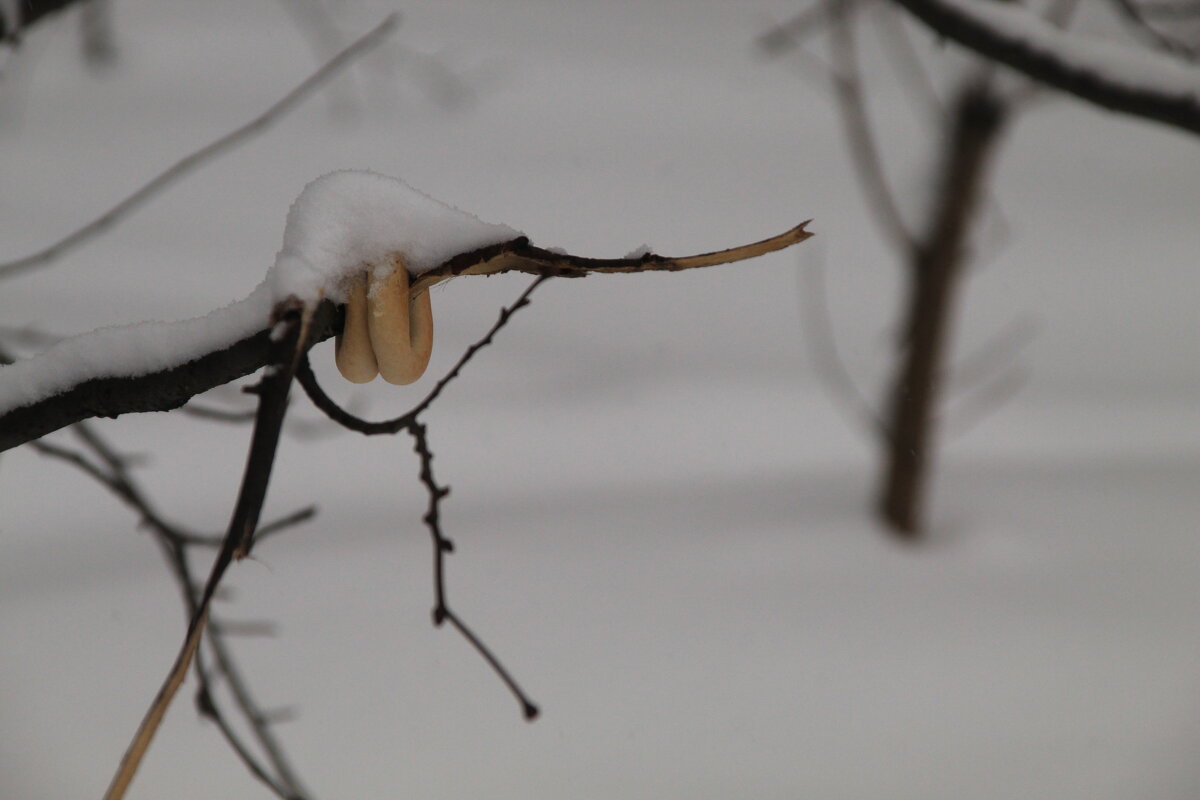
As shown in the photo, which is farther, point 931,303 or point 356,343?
point 931,303

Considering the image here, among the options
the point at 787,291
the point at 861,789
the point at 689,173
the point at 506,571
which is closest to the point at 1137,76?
the point at 861,789

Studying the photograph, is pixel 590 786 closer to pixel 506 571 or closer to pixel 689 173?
pixel 506 571

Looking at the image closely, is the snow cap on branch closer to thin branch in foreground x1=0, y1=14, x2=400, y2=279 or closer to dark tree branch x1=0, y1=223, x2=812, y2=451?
dark tree branch x1=0, y1=223, x2=812, y2=451

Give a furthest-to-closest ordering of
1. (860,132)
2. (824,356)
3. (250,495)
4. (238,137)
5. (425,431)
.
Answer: (824,356)
(860,132)
(238,137)
(425,431)
(250,495)

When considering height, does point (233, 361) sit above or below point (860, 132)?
below

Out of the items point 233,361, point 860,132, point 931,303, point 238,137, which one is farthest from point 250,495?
point 931,303

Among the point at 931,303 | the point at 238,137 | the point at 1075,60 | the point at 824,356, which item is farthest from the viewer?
the point at 824,356

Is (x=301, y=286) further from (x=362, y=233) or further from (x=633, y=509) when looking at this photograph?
(x=633, y=509)
